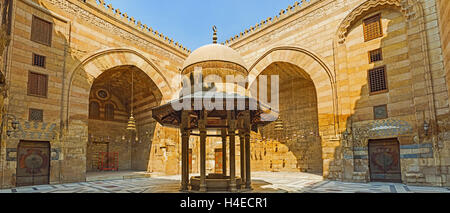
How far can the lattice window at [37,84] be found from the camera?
10.1m

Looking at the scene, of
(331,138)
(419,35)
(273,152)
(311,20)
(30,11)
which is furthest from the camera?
(273,152)

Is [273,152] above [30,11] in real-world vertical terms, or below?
below

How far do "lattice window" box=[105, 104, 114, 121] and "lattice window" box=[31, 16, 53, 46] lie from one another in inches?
289

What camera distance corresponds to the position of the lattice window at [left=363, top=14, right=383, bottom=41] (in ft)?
35.7

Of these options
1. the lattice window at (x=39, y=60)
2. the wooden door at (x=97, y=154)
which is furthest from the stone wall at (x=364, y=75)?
the wooden door at (x=97, y=154)

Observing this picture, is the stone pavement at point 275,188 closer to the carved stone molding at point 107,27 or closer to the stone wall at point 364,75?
the stone wall at point 364,75

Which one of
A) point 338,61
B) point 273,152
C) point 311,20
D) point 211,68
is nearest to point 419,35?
point 338,61

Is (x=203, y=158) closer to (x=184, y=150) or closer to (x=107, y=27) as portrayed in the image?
(x=184, y=150)

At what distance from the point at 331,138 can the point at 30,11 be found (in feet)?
41.4

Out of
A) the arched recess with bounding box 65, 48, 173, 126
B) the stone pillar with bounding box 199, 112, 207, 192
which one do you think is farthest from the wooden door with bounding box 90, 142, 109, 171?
the stone pillar with bounding box 199, 112, 207, 192

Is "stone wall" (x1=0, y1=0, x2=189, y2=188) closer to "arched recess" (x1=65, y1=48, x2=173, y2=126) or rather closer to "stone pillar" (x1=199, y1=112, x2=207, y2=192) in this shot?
"arched recess" (x1=65, y1=48, x2=173, y2=126)

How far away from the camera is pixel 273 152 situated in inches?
674

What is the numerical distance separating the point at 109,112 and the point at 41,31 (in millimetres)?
7803

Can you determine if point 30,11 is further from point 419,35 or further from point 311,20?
point 419,35
